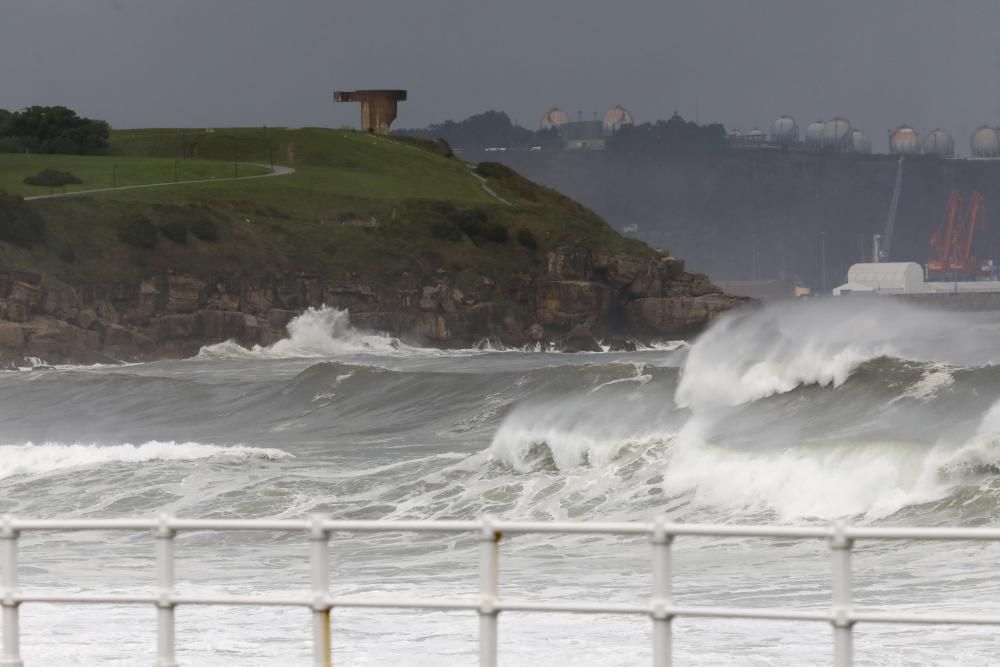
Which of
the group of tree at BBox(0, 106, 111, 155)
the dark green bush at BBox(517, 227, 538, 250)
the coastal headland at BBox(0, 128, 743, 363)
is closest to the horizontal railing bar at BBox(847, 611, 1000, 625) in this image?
the coastal headland at BBox(0, 128, 743, 363)

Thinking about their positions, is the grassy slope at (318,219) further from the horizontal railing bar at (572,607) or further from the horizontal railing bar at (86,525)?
the horizontal railing bar at (572,607)

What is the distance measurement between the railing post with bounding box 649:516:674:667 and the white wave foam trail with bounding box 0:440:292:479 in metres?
22.4

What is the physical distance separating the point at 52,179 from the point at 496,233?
27657mm

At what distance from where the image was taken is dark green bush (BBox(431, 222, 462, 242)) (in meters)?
106

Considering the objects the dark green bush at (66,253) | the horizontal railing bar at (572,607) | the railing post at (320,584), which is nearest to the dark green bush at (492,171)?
the dark green bush at (66,253)

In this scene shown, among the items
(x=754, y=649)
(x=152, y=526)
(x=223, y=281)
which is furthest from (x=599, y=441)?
(x=223, y=281)

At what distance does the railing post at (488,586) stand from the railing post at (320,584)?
0.67 metres

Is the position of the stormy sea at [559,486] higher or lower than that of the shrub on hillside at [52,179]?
lower

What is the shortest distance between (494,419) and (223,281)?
56977mm

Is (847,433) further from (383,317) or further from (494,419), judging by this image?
(383,317)

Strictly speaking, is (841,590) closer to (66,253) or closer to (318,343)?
(66,253)

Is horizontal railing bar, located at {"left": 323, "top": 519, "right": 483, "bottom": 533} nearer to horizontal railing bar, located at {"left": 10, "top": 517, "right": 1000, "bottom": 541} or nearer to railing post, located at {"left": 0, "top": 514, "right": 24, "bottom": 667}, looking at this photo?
horizontal railing bar, located at {"left": 10, "top": 517, "right": 1000, "bottom": 541}

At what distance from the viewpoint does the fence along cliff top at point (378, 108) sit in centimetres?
16250

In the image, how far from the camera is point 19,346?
7575cm
